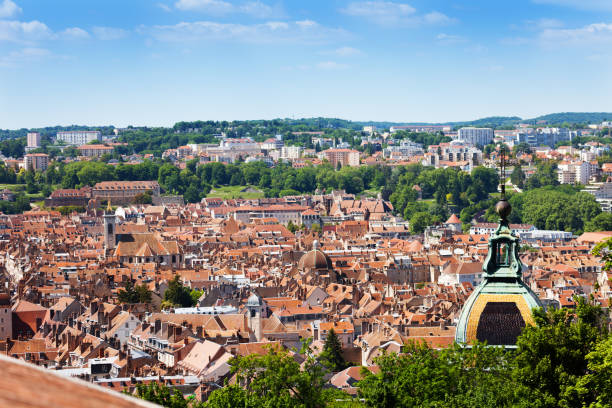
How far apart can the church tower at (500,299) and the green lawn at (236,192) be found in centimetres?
17014

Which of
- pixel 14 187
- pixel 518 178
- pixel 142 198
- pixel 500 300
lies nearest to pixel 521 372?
pixel 500 300

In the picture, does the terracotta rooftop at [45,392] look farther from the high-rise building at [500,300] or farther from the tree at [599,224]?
the tree at [599,224]

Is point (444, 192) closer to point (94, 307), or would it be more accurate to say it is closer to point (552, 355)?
point (94, 307)

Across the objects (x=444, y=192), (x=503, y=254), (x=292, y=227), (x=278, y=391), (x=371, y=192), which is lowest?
(x=292, y=227)

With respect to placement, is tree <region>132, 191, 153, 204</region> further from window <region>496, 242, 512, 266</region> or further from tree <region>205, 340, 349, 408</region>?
window <region>496, 242, 512, 266</region>

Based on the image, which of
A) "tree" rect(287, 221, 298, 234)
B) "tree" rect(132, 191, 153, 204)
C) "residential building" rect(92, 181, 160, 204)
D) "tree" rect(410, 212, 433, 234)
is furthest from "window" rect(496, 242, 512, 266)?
"tree" rect(132, 191, 153, 204)

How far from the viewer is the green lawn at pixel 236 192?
187 m

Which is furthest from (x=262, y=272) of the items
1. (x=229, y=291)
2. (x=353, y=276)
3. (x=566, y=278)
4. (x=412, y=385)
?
(x=412, y=385)

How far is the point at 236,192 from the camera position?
191 m

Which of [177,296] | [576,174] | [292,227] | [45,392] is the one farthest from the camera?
[576,174]

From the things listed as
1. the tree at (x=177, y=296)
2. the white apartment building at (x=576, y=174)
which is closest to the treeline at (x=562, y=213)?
the white apartment building at (x=576, y=174)

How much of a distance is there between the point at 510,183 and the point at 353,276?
351ft

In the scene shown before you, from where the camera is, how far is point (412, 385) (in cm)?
1870

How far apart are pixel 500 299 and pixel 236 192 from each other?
177305 millimetres
